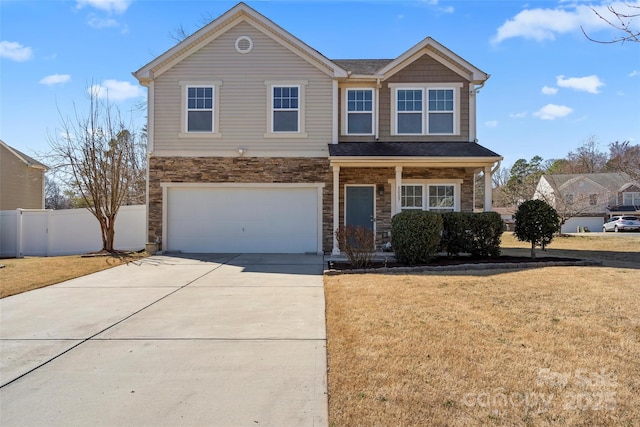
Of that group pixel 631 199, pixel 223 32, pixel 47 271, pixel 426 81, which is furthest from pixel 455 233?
pixel 631 199

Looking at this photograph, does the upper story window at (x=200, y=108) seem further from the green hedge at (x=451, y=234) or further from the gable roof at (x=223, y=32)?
the green hedge at (x=451, y=234)

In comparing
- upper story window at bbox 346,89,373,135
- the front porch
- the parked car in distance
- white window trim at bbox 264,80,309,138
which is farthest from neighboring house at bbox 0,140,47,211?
the parked car in distance

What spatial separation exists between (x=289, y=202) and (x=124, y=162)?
860cm

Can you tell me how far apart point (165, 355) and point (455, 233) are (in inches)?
345

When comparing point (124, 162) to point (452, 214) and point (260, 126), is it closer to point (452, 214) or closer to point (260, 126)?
point (260, 126)

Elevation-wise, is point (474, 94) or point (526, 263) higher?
point (474, 94)

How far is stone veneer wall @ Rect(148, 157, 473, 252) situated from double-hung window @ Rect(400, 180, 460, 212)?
1.09ft

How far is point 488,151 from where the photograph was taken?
40.6 ft

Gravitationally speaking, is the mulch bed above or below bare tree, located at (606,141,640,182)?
below

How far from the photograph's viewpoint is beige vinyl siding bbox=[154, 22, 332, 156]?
524 inches

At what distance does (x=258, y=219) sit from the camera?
13320 millimetres

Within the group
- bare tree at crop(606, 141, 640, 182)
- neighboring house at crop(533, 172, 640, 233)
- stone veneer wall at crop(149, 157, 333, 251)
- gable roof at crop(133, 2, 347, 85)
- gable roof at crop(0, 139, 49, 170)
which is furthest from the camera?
neighboring house at crop(533, 172, 640, 233)

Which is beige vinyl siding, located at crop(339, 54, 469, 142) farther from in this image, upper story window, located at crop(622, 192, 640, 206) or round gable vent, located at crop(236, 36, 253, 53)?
upper story window, located at crop(622, 192, 640, 206)

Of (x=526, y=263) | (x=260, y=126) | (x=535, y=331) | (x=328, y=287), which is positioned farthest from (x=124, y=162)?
(x=535, y=331)
